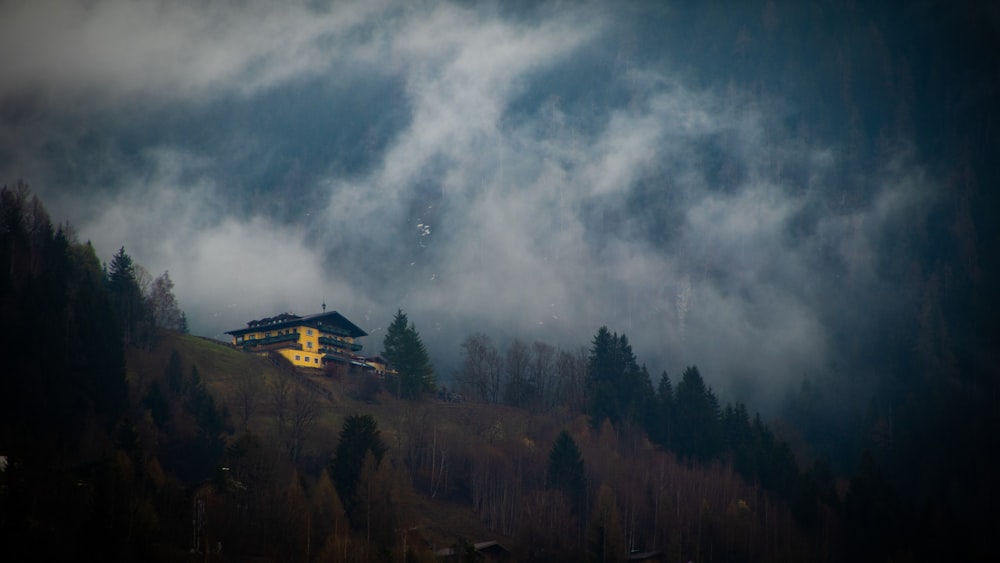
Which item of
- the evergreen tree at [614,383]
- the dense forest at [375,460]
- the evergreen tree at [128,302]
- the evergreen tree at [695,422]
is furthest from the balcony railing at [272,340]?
the evergreen tree at [695,422]

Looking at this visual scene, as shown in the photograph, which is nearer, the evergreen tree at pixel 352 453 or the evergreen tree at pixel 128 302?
the evergreen tree at pixel 352 453

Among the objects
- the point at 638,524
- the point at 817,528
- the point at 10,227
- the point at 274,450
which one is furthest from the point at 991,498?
the point at 10,227

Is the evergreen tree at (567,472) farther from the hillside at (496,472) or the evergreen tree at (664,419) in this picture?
the evergreen tree at (664,419)

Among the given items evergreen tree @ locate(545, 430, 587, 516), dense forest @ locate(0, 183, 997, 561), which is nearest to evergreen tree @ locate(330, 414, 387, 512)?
dense forest @ locate(0, 183, 997, 561)

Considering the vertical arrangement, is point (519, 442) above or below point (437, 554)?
above

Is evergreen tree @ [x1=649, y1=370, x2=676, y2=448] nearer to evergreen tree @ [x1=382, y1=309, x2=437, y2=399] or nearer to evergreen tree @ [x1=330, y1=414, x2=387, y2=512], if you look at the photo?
evergreen tree @ [x1=382, y1=309, x2=437, y2=399]

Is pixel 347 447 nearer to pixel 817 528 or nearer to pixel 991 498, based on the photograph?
pixel 817 528

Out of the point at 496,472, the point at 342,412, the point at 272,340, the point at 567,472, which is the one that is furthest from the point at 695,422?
the point at 272,340
